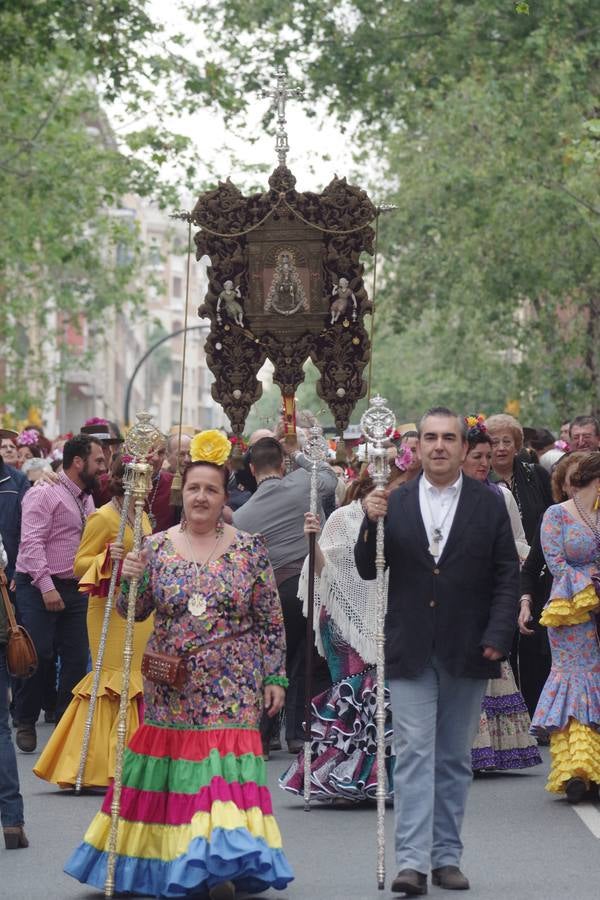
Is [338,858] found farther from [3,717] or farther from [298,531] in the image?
[298,531]

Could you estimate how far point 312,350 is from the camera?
13.6 m

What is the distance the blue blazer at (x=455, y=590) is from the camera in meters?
8.41

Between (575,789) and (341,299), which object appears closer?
(575,789)

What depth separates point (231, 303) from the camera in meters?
13.6

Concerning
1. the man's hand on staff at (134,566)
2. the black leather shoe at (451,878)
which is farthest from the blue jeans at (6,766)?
the black leather shoe at (451,878)

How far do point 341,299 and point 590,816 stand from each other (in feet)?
14.9

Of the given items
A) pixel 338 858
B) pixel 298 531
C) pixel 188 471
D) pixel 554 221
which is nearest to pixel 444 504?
pixel 188 471

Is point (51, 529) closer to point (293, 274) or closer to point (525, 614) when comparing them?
point (293, 274)

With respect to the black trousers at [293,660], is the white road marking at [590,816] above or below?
below

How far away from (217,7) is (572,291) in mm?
8249

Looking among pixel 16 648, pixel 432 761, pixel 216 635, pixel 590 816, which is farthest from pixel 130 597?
pixel 590 816

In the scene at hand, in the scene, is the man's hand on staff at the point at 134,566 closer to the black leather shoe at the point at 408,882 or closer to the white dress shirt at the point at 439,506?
the white dress shirt at the point at 439,506

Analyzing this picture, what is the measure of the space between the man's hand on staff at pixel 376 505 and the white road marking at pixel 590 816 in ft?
7.86

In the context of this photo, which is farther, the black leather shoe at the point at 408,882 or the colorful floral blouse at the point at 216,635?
the colorful floral blouse at the point at 216,635
